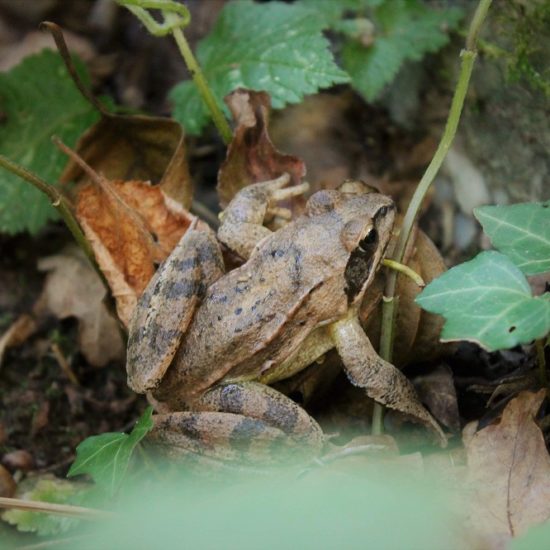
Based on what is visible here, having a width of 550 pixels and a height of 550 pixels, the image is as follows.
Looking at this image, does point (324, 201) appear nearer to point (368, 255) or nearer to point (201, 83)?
point (368, 255)

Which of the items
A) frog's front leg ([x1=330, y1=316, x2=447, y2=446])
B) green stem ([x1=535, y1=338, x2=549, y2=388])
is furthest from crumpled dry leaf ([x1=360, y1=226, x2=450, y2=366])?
green stem ([x1=535, y1=338, x2=549, y2=388])

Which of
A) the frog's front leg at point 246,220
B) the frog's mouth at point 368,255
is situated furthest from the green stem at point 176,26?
the frog's mouth at point 368,255

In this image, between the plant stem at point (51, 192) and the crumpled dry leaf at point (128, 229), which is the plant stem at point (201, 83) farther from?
the plant stem at point (51, 192)

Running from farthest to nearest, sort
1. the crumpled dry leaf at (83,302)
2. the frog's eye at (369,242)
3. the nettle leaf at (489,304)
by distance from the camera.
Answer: the crumpled dry leaf at (83,302) < the frog's eye at (369,242) < the nettle leaf at (489,304)

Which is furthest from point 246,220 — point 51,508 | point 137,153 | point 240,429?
point 51,508

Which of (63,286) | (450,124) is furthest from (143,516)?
(63,286)

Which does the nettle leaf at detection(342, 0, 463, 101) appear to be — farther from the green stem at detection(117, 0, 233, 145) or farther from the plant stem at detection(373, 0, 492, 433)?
the plant stem at detection(373, 0, 492, 433)
